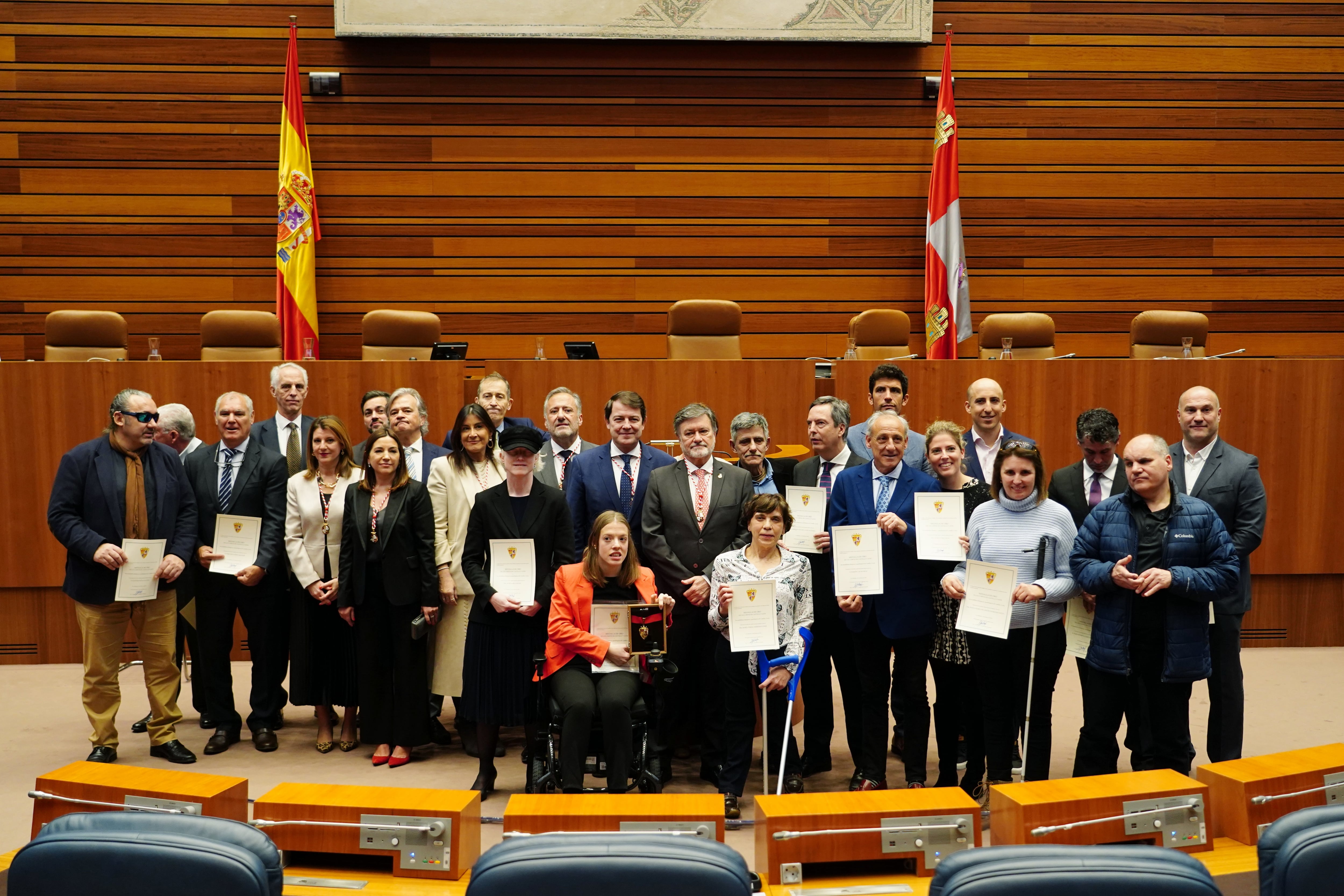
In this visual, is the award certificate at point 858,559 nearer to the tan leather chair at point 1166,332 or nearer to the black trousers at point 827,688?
the black trousers at point 827,688

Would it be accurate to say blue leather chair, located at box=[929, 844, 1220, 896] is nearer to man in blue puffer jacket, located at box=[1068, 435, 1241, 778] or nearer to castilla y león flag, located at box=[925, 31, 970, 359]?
man in blue puffer jacket, located at box=[1068, 435, 1241, 778]

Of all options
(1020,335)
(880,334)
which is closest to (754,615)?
(880,334)

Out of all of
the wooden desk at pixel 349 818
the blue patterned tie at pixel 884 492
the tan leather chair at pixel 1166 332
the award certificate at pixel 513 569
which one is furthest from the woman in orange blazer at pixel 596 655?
the tan leather chair at pixel 1166 332

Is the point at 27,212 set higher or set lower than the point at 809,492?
higher

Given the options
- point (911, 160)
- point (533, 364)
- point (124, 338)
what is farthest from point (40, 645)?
point (911, 160)

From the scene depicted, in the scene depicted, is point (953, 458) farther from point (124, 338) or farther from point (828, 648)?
point (124, 338)

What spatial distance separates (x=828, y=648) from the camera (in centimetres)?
426

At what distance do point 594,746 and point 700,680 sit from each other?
0.74m

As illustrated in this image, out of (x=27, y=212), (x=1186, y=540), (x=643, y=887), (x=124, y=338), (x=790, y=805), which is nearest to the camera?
(x=643, y=887)

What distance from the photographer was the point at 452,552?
14.7ft

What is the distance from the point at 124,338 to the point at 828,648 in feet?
15.4

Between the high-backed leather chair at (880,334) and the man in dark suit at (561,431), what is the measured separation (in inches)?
92.1

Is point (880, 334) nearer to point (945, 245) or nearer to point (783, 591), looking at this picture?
point (945, 245)

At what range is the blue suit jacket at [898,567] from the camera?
3887 millimetres
